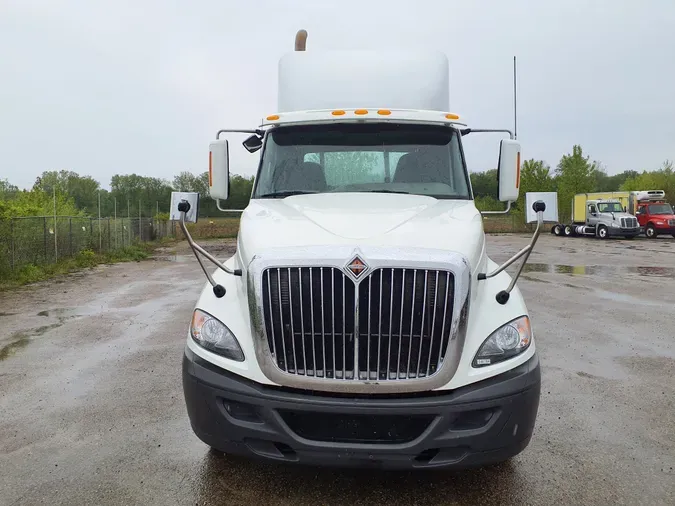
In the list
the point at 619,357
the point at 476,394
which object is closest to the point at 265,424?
the point at 476,394

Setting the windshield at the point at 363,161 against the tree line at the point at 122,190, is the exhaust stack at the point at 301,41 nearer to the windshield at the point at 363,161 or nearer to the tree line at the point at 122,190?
the windshield at the point at 363,161

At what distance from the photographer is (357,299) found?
276 centimetres

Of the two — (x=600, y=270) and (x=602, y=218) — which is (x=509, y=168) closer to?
(x=600, y=270)

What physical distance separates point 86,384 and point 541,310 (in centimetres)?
717

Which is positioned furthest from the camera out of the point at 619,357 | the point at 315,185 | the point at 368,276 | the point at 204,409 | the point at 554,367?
the point at 619,357

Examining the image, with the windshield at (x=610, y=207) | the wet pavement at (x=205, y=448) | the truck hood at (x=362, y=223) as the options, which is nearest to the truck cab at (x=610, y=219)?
the windshield at (x=610, y=207)

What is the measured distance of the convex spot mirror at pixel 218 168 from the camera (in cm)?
476

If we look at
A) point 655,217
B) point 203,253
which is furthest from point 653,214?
point 203,253

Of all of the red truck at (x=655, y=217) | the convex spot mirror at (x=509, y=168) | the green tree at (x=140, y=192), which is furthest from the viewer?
the green tree at (x=140, y=192)

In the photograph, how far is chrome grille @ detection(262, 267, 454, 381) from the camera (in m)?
2.78

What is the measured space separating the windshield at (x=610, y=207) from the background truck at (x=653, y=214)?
2.13 metres

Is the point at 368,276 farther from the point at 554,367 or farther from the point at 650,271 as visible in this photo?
the point at 650,271

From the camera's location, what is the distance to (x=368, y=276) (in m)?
2.76

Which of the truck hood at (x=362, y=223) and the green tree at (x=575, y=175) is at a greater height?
the green tree at (x=575, y=175)
